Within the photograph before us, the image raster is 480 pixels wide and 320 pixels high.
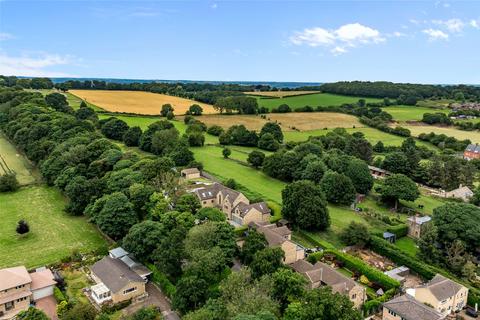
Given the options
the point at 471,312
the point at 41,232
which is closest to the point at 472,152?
the point at 471,312

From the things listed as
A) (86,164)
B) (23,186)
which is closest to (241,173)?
(86,164)

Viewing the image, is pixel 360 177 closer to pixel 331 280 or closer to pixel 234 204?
pixel 234 204

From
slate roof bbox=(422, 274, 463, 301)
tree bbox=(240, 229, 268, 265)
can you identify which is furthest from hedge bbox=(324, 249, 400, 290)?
tree bbox=(240, 229, 268, 265)

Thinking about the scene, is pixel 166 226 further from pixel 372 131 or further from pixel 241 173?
pixel 372 131

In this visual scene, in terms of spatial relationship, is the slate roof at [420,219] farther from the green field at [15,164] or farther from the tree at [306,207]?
the green field at [15,164]

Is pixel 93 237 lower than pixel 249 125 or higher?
lower

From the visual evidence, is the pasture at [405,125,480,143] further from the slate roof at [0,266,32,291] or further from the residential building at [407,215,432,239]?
the slate roof at [0,266,32,291]

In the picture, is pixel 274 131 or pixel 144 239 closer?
pixel 144 239
